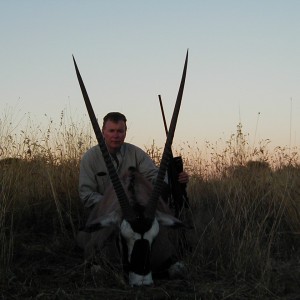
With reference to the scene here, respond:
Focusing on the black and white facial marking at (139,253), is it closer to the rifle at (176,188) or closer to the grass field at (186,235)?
the grass field at (186,235)

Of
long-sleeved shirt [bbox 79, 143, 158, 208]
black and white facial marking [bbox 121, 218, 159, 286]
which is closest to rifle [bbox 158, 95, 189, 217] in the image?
long-sleeved shirt [bbox 79, 143, 158, 208]

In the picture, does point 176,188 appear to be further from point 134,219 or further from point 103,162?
point 134,219

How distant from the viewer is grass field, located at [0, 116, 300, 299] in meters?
3.83

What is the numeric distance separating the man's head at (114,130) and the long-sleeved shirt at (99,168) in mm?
141

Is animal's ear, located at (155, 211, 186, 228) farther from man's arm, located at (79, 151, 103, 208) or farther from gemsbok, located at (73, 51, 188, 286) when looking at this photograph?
man's arm, located at (79, 151, 103, 208)

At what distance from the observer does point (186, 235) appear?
5.38 meters

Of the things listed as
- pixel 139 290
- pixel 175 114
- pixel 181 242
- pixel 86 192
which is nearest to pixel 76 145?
pixel 86 192

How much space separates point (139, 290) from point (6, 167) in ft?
11.5

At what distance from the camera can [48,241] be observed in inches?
215

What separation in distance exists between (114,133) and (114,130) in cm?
3

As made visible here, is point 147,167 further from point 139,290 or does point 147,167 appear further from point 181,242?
point 139,290

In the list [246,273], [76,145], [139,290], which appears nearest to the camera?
[139,290]

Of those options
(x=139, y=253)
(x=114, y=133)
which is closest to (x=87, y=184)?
(x=114, y=133)

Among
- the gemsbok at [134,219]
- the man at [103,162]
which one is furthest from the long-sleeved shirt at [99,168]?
the gemsbok at [134,219]
